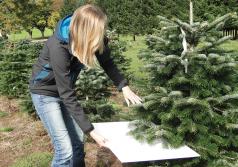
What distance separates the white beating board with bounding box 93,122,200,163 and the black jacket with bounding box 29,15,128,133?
1.45ft

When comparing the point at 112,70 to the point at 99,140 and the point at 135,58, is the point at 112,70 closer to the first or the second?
the point at 99,140

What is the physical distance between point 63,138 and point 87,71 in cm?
370

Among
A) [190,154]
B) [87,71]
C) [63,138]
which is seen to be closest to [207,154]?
[190,154]

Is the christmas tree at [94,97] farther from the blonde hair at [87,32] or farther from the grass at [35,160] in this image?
the blonde hair at [87,32]

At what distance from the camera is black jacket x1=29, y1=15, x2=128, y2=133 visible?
11.7 feet

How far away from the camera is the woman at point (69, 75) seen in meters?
3.53

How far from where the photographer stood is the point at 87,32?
3506 mm

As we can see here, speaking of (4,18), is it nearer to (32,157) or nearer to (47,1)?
(47,1)

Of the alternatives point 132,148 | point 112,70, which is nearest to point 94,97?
point 112,70

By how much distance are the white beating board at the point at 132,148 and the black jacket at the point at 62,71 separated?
442 millimetres

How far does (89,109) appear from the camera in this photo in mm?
7035

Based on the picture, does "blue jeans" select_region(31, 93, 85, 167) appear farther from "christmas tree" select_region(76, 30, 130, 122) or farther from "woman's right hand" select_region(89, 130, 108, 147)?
"christmas tree" select_region(76, 30, 130, 122)

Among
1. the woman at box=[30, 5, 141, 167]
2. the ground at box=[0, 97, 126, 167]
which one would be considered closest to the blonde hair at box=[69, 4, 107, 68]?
the woman at box=[30, 5, 141, 167]

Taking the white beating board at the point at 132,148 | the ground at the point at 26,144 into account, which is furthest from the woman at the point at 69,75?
the ground at the point at 26,144
